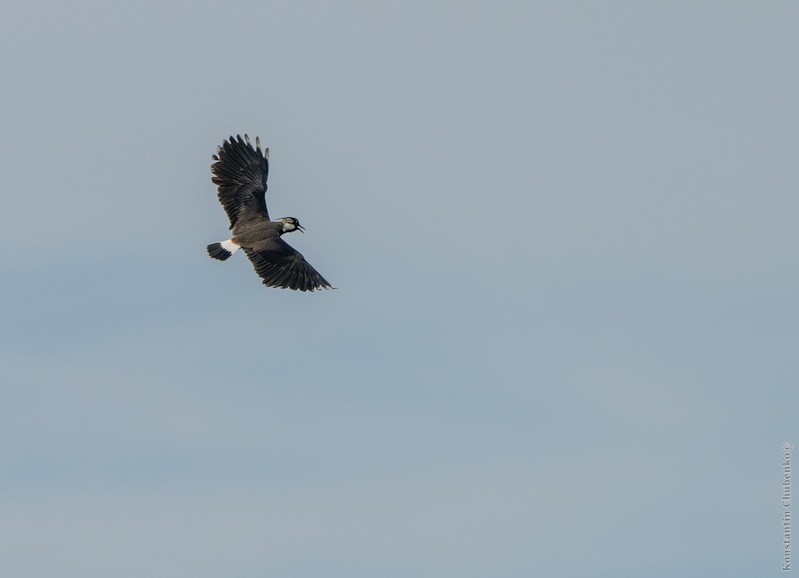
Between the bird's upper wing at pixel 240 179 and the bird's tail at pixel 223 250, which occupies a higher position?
the bird's upper wing at pixel 240 179

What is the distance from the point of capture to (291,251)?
158 ft

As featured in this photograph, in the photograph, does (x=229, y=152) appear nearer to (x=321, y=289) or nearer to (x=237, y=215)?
(x=237, y=215)

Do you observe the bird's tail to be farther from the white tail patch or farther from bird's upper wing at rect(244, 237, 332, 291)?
bird's upper wing at rect(244, 237, 332, 291)

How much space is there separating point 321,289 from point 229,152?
6490mm

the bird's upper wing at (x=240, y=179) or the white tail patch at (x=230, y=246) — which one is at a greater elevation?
the bird's upper wing at (x=240, y=179)

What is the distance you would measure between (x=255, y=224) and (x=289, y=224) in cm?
124

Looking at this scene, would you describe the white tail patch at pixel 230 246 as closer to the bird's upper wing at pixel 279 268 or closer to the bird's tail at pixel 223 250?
the bird's tail at pixel 223 250

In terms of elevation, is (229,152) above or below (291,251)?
above

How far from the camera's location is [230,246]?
48.1 metres

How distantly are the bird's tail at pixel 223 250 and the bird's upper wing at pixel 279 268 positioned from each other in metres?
0.46

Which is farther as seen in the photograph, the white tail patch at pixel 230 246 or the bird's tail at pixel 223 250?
the white tail patch at pixel 230 246

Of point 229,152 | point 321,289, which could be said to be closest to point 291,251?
point 321,289

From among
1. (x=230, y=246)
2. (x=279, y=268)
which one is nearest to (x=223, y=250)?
(x=230, y=246)

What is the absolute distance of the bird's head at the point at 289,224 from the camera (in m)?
48.8
